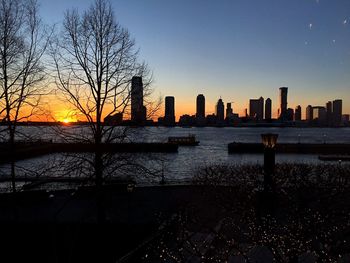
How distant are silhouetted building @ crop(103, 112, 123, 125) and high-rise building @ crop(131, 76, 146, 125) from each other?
0.46 meters

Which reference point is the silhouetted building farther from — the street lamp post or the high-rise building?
the street lamp post

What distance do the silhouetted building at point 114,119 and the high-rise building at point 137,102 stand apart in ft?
1.51

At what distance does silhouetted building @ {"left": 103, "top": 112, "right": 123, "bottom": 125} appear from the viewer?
44.7 ft

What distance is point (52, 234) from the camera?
13.9 metres

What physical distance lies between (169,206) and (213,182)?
10.9 ft

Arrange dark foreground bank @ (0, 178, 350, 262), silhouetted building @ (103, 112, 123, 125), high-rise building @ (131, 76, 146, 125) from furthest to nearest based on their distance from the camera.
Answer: silhouetted building @ (103, 112, 123, 125) < high-rise building @ (131, 76, 146, 125) < dark foreground bank @ (0, 178, 350, 262)

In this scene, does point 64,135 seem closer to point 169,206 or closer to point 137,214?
point 137,214

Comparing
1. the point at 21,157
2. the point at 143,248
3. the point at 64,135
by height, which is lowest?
the point at 21,157

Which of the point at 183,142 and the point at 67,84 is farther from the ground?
the point at 67,84

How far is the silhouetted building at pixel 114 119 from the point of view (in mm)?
13616

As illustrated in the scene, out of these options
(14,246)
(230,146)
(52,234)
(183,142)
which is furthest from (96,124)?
(183,142)

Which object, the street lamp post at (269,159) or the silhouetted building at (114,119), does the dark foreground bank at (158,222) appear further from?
the silhouetted building at (114,119)

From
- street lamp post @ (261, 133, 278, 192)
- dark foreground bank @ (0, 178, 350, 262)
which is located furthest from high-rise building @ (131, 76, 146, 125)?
street lamp post @ (261, 133, 278, 192)

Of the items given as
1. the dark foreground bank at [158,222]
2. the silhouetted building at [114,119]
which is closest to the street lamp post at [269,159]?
the dark foreground bank at [158,222]
